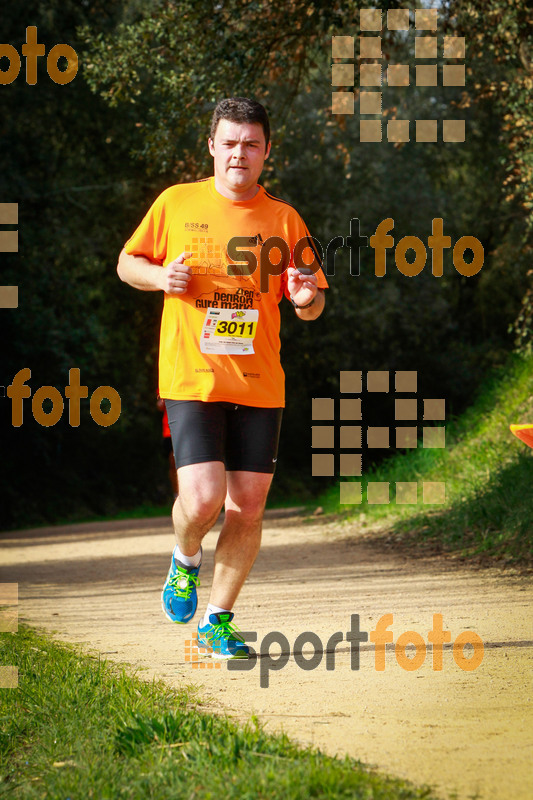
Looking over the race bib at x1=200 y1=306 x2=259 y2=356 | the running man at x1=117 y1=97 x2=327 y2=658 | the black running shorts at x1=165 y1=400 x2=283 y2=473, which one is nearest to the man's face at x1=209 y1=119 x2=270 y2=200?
the running man at x1=117 y1=97 x2=327 y2=658

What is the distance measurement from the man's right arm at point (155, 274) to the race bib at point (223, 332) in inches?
7.2

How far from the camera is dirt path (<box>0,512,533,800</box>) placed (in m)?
3.04

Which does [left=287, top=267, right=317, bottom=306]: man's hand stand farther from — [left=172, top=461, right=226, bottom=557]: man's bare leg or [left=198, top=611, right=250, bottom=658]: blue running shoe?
[left=198, top=611, right=250, bottom=658]: blue running shoe

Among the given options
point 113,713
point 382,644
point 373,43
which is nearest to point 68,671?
point 113,713

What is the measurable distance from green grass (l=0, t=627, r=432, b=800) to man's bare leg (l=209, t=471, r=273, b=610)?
0.74 m

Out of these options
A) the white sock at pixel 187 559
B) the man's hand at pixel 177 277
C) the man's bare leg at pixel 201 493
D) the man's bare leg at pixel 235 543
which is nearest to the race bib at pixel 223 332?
the man's hand at pixel 177 277

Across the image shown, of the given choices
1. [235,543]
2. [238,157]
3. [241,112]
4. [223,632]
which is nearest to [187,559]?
[235,543]

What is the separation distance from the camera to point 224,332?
168 inches

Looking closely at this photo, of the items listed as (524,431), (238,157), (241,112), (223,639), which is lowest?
(223,639)

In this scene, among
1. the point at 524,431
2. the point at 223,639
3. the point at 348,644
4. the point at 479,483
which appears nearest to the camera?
the point at 524,431

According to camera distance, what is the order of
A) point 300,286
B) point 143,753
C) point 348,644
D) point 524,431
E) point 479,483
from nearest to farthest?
point 143,753
point 524,431
point 300,286
point 348,644
point 479,483

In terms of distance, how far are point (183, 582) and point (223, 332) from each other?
1170 mm

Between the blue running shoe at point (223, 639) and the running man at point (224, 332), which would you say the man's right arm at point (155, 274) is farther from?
the blue running shoe at point (223, 639)

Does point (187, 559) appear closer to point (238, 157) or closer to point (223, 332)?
point (223, 332)
